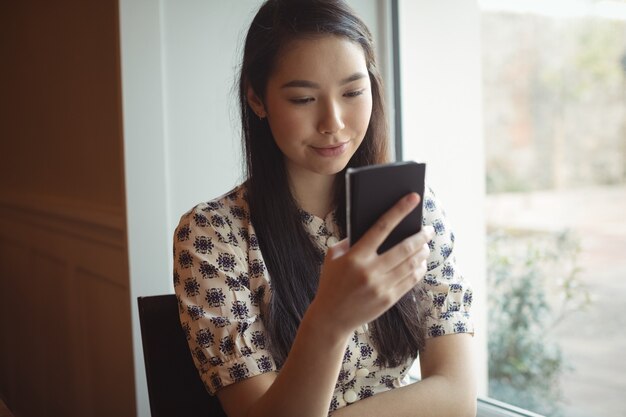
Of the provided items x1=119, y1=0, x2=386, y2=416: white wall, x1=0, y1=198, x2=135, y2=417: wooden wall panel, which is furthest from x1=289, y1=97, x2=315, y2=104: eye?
x1=0, y1=198, x2=135, y2=417: wooden wall panel

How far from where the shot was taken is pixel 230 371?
112cm

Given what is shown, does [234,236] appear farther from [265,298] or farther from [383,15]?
[383,15]

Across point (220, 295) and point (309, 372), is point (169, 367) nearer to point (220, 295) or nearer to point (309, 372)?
point (220, 295)

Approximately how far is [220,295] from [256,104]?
1.20ft

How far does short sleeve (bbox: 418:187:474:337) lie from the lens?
1288mm

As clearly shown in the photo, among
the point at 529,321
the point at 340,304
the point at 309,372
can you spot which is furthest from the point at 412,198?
the point at 529,321

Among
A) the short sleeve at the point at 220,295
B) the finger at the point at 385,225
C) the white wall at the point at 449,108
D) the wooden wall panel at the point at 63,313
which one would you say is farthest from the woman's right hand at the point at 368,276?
the white wall at the point at 449,108

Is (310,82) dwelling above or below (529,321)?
above

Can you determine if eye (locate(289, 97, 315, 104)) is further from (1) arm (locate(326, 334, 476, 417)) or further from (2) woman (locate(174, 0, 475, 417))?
(1) arm (locate(326, 334, 476, 417))

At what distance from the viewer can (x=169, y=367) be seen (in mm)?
1231

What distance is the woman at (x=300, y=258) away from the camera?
1135mm

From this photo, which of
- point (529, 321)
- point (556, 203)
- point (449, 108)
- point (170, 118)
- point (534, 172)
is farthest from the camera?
point (534, 172)

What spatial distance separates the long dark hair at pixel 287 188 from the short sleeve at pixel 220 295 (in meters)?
0.04

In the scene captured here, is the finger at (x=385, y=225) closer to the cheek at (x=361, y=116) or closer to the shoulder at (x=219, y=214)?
the cheek at (x=361, y=116)
